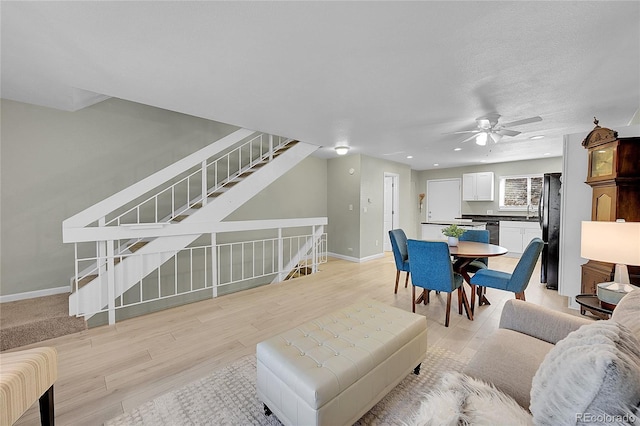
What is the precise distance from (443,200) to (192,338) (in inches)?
297

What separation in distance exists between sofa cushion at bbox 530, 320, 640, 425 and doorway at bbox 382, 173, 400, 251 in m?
6.09

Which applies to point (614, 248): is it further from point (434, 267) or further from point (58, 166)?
point (58, 166)

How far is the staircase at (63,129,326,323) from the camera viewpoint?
263 cm

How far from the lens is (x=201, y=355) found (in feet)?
7.20

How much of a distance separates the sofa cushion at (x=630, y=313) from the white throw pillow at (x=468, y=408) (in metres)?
0.53

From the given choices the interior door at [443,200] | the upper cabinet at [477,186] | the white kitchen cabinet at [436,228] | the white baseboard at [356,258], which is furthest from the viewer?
the interior door at [443,200]

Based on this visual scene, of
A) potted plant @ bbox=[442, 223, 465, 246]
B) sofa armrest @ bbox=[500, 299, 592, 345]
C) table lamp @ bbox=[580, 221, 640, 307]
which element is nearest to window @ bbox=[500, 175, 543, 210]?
potted plant @ bbox=[442, 223, 465, 246]

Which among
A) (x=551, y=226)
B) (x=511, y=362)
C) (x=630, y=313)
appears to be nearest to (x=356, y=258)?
(x=551, y=226)

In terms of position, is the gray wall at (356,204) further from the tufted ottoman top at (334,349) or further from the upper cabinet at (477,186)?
the tufted ottoman top at (334,349)

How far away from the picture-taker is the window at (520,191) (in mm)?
6480

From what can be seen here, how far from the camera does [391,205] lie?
7.12 meters

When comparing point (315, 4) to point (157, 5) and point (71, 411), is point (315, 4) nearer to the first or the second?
point (157, 5)

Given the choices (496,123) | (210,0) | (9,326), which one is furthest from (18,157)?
(496,123)

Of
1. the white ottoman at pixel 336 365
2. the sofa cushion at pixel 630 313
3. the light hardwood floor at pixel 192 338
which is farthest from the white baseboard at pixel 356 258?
the sofa cushion at pixel 630 313
